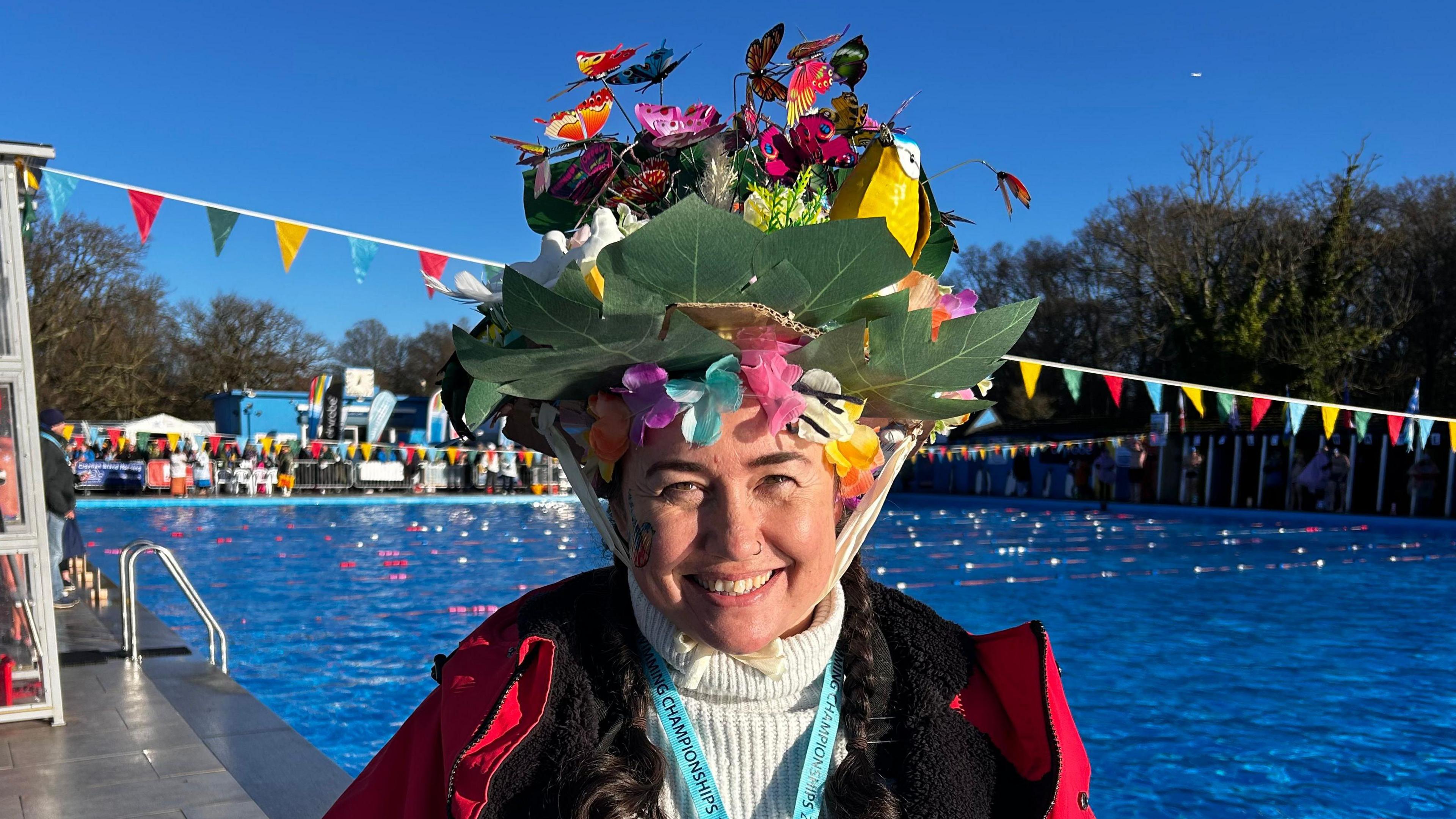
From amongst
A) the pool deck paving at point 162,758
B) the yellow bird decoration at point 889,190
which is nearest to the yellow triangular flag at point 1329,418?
the pool deck paving at point 162,758

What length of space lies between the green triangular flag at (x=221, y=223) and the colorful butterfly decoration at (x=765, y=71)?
327 inches

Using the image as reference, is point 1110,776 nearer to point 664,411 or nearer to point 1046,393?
point 664,411

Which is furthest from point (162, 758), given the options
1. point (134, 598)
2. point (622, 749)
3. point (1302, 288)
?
point (1302, 288)

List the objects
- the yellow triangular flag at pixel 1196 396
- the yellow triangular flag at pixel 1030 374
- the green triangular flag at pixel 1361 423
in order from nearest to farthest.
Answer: the yellow triangular flag at pixel 1030 374
the yellow triangular flag at pixel 1196 396
the green triangular flag at pixel 1361 423

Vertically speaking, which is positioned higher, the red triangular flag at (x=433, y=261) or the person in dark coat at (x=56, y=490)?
the red triangular flag at (x=433, y=261)

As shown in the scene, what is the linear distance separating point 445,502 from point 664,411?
2457cm

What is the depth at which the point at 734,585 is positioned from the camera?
1521 millimetres

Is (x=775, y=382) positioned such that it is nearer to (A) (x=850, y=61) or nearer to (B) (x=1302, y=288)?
(A) (x=850, y=61)

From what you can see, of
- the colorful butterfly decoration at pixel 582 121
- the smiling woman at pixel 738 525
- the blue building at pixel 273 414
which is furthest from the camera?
the blue building at pixel 273 414

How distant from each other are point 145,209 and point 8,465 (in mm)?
4824

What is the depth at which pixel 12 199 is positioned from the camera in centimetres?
494

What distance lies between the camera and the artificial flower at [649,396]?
4.77ft

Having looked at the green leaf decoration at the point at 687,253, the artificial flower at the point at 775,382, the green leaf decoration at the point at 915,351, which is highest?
the green leaf decoration at the point at 687,253

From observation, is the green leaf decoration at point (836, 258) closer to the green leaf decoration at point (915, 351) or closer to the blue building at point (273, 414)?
the green leaf decoration at point (915, 351)
